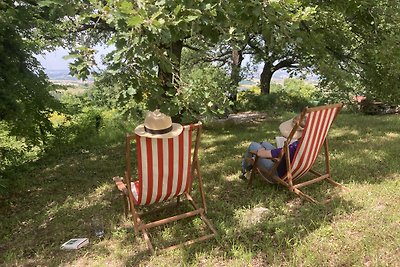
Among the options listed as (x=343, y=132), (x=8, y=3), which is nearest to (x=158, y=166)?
(x=8, y=3)

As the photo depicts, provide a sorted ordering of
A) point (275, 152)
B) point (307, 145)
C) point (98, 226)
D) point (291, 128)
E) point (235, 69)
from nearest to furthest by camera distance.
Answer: point (98, 226) < point (307, 145) < point (275, 152) < point (291, 128) < point (235, 69)

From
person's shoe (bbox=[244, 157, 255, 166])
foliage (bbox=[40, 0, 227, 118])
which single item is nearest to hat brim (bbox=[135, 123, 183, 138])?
foliage (bbox=[40, 0, 227, 118])

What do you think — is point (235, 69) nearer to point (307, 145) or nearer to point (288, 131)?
point (288, 131)

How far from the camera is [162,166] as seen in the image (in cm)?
338

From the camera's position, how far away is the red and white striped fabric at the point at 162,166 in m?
3.29

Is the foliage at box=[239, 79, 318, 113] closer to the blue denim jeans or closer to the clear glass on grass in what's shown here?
the blue denim jeans

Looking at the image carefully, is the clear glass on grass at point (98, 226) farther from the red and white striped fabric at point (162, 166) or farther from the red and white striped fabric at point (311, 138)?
the red and white striped fabric at point (311, 138)

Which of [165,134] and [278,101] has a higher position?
[165,134]

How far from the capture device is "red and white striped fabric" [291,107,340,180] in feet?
12.8

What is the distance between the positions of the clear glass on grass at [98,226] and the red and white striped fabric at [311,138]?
2351 millimetres

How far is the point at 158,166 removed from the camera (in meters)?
3.36

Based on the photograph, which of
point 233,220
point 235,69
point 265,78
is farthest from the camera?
point 265,78

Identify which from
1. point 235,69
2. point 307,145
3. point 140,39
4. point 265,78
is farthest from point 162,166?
point 265,78

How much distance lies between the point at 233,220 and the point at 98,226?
1.55 m
